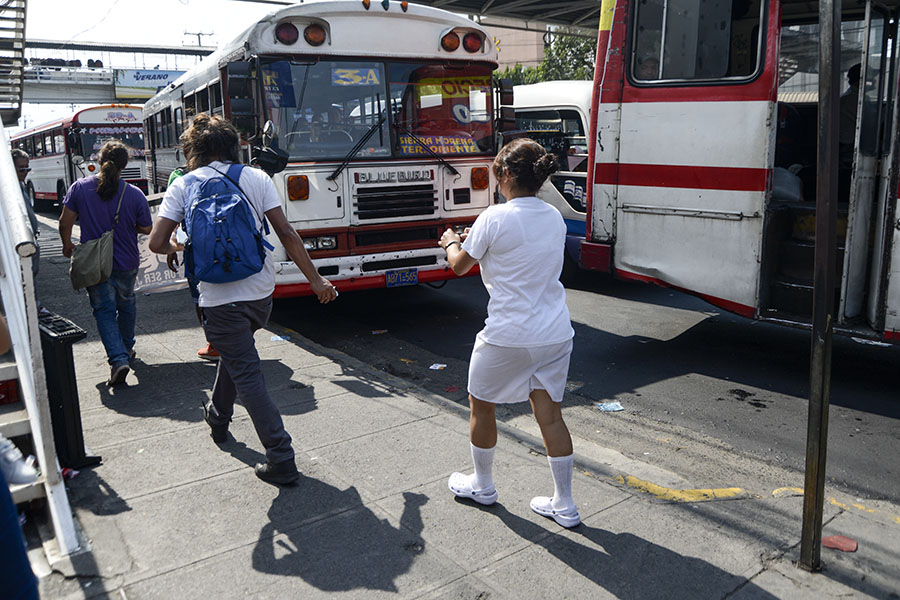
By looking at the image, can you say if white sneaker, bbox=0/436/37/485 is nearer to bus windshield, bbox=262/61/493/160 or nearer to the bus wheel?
bus windshield, bbox=262/61/493/160

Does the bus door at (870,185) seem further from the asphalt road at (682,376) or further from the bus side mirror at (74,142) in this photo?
the bus side mirror at (74,142)

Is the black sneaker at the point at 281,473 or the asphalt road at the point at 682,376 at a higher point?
the black sneaker at the point at 281,473

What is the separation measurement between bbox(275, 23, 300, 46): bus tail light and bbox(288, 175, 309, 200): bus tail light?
1.26 m

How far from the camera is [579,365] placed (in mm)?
6641

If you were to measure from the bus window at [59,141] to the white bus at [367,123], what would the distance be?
1941 centimetres

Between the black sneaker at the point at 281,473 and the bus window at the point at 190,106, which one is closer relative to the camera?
the black sneaker at the point at 281,473

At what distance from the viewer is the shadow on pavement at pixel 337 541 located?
125 inches

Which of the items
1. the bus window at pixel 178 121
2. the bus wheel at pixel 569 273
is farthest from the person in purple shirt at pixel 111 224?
the bus wheel at pixel 569 273

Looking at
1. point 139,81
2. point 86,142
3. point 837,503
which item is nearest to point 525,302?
point 837,503

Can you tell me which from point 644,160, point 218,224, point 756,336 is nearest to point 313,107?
point 644,160

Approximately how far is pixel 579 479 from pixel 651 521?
557mm

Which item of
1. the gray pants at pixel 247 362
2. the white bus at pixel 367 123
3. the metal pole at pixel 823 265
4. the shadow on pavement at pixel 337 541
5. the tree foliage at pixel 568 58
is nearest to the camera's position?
the metal pole at pixel 823 265

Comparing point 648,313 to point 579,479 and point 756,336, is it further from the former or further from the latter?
point 579,479

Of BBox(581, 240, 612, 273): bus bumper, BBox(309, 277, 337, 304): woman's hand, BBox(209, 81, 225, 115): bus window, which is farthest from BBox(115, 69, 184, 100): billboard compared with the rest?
BBox(309, 277, 337, 304): woman's hand
